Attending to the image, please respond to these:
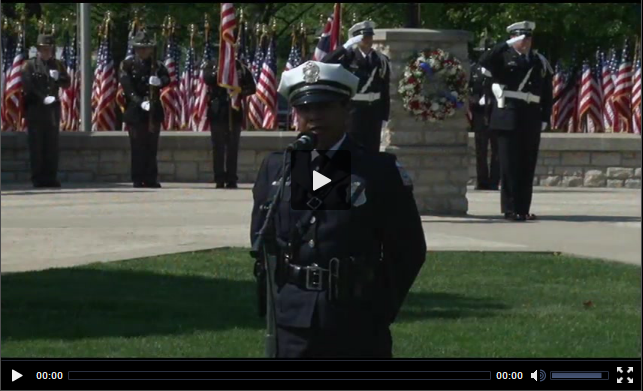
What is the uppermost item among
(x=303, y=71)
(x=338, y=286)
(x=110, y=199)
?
(x=303, y=71)

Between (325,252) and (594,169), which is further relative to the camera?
(594,169)

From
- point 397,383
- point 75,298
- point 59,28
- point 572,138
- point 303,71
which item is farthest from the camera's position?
point 59,28

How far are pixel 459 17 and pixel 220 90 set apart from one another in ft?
47.3

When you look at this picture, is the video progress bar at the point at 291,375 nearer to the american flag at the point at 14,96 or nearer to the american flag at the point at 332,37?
the american flag at the point at 332,37

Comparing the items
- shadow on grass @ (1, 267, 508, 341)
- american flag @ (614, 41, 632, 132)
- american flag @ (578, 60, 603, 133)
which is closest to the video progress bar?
shadow on grass @ (1, 267, 508, 341)

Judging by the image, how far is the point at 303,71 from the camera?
5.88 m

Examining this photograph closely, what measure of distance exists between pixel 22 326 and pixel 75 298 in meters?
1.12

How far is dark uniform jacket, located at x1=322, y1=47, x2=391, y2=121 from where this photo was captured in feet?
58.1

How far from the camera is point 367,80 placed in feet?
58.1

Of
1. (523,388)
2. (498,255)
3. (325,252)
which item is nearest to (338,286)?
(325,252)

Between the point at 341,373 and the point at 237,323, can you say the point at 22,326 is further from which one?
the point at 341,373

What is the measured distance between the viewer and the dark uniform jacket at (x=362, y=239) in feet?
18.9

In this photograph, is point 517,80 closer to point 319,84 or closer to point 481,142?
point 481,142
